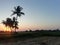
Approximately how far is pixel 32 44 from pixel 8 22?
141 ft

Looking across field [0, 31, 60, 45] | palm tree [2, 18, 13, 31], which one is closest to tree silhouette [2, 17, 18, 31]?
palm tree [2, 18, 13, 31]

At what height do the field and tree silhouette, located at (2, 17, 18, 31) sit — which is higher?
tree silhouette, located at (2, 17, 18, 31)

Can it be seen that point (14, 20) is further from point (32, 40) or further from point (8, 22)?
point (32, 40)

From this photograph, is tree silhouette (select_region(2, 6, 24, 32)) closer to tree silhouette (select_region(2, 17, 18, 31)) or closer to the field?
tree silhouette (select_region(2, 17, 18, 31))

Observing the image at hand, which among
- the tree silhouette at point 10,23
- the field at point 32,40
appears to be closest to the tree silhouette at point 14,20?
the tree silhouette at point 10,23

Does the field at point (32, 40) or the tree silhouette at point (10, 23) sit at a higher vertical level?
the tree silhouette at point (10, 23)

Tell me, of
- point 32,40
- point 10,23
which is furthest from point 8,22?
point 32,40

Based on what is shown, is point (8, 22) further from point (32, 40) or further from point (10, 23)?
point (32, 40)

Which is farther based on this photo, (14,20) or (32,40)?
(14,20)

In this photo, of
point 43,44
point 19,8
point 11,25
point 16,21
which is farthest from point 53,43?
point 11,25

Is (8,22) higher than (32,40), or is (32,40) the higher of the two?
(8,22)

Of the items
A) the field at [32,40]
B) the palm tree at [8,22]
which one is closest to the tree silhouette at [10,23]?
the palm tree at [8,22]

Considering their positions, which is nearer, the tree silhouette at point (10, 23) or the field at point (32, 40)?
the field at point (32, 40)

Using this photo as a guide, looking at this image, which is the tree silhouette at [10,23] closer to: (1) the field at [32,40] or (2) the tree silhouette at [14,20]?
(2) the tree silhouette at [14,20]
